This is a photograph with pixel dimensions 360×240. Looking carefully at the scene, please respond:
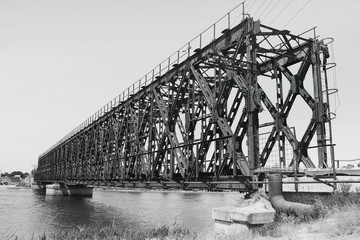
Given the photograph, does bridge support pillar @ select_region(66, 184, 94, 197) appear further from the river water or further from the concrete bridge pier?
the river water

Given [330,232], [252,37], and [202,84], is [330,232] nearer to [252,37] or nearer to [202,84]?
[252,37]

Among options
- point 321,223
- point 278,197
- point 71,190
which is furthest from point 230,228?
point 71,190

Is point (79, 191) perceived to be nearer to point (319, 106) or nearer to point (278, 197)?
point (319, 106)

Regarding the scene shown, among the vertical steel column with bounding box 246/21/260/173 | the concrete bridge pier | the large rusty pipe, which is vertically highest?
the vertical steel column with bounding box 246/21/260/173

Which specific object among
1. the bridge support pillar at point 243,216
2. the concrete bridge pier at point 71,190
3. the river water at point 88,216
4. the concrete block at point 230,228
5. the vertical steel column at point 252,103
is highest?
the vertical steel column at point 252,103

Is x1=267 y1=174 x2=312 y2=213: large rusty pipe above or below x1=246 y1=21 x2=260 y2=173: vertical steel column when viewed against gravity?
below

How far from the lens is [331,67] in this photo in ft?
59.7

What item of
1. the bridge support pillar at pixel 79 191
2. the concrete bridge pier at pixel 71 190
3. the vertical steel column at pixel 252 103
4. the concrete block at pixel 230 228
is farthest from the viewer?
the concrete bridge pier at pixel 71 190

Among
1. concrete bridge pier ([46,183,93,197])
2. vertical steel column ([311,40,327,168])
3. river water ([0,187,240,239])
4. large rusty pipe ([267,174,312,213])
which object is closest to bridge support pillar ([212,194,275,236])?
large rusty pipe ([267,174,312,213])

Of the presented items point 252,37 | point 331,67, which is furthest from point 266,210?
point 331,67

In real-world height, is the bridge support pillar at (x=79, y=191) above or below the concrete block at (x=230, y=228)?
below

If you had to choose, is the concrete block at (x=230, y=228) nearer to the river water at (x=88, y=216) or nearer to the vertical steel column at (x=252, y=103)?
the river water at (x=88, y=216)

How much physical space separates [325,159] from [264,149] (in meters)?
2.99

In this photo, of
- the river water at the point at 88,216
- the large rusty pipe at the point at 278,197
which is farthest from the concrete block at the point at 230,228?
the large rusty pipe at the point at 278,197
